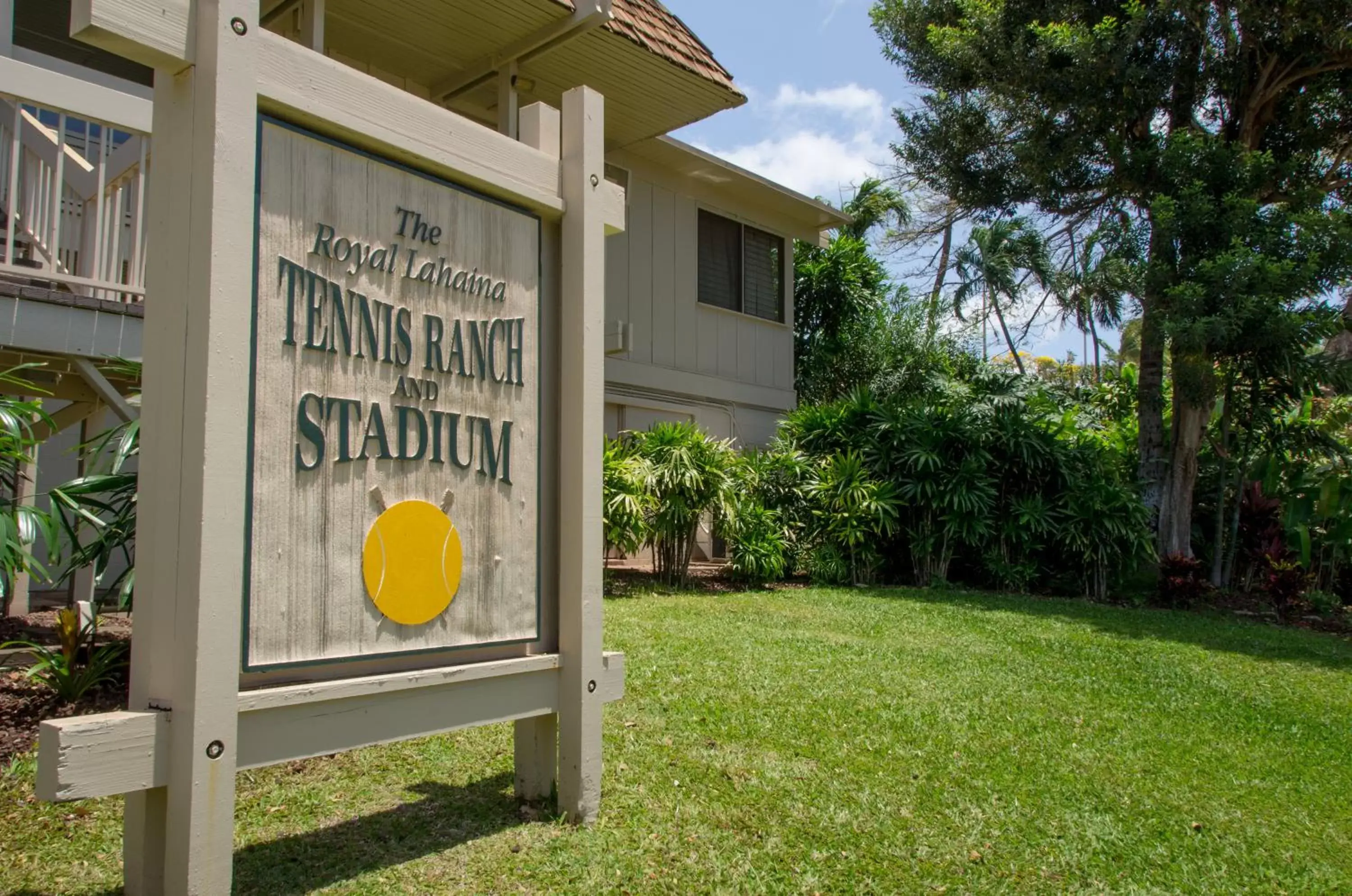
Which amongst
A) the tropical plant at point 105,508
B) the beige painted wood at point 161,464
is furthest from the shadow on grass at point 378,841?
the tropical plant at point 105,508

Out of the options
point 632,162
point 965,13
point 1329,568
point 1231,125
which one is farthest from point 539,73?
point 1329,568

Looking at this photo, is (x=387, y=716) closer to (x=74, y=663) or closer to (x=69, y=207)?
(x=74, y=663)

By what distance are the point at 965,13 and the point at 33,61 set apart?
34.7ft

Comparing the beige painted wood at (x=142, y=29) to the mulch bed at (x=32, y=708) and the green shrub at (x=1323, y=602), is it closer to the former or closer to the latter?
the mulch bed at (x=32, y=708)

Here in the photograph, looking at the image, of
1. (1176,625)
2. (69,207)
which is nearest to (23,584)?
(69,207)

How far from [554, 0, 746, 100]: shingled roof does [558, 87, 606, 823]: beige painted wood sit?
4.89 meters

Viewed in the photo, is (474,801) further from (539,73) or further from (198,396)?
(539,73)

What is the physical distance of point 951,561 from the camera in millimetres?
12352

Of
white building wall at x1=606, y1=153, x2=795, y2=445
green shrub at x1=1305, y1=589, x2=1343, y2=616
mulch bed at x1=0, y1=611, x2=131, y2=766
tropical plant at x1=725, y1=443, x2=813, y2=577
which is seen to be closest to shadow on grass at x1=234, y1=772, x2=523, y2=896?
mulch bed at x1=0, y1=611, x2=131, y2=766

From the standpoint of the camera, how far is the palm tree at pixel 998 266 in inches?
952

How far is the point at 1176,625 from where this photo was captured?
9.39 m

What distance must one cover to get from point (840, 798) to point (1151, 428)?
34.5 ft

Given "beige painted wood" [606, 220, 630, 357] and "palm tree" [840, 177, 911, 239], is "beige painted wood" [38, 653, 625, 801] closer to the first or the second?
"beige painted wood" [606, 220, 630, 357]

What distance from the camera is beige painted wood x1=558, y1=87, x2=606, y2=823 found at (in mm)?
3645
